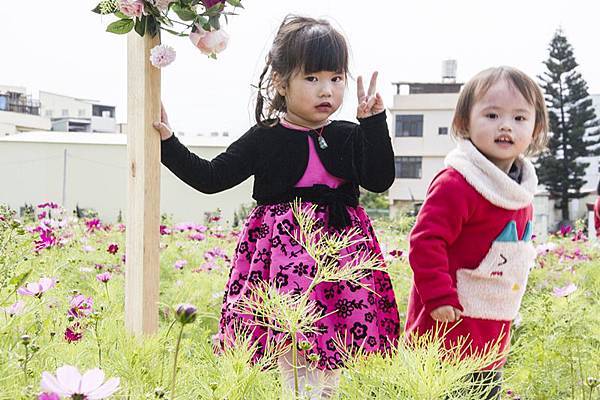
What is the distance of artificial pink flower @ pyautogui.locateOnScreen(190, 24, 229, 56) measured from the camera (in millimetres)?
1513

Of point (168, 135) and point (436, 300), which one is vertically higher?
point (168, 135)

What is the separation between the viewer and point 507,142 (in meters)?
1.62

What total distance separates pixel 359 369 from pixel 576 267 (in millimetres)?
2908

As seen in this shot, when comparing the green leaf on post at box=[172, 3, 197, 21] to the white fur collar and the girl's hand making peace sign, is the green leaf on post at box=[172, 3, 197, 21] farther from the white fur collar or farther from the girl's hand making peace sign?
the white fur collar

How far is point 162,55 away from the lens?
147 centimetres

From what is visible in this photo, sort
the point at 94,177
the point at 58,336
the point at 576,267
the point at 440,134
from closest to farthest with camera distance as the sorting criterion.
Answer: the point at 58,336 < the point at 576,267 < the point at 94,177 < the point at 440,134

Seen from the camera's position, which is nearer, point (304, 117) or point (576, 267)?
point (304, 117)

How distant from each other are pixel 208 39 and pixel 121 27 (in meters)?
0.17

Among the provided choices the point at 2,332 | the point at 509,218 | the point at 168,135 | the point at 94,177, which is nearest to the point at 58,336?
the point at 2,332

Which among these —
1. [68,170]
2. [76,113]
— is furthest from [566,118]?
[76,113]

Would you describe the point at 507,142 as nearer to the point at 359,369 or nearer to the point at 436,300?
the point at 436,300

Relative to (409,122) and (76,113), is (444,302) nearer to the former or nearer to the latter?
(409,122)

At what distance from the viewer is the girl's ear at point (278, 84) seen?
5.63 ft

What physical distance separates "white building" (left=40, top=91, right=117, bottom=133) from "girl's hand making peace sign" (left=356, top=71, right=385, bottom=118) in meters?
41.7
